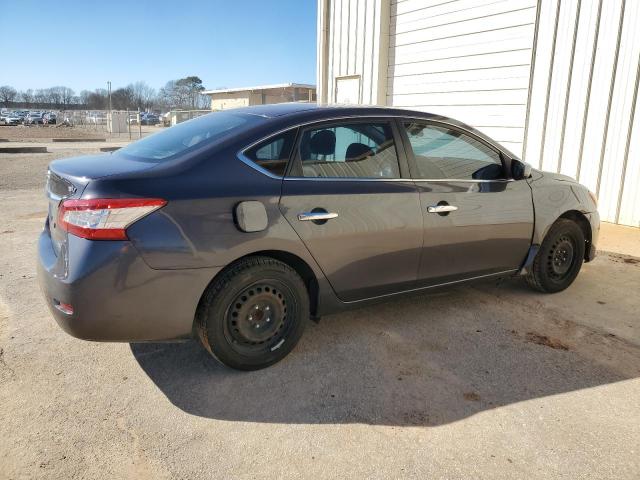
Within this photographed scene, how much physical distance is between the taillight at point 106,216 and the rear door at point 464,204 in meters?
1.96

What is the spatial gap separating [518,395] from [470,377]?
1.02 ft

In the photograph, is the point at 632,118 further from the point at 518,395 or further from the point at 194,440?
the point at 194,440

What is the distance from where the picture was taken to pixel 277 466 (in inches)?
97.3

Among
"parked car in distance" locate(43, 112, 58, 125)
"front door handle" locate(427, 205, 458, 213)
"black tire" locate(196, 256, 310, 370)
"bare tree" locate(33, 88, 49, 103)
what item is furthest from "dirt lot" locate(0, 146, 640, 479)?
"bare tree" locate(33, 88, 49, 103)

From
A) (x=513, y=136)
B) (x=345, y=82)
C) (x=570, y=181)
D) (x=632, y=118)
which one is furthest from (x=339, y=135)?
(x=345, y=82)

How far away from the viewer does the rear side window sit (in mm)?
3199

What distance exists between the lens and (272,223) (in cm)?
313

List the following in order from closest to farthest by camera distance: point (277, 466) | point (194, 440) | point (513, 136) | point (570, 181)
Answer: point (277, 466) < point (194, 440) < point (570, 181) < point (513, 136)

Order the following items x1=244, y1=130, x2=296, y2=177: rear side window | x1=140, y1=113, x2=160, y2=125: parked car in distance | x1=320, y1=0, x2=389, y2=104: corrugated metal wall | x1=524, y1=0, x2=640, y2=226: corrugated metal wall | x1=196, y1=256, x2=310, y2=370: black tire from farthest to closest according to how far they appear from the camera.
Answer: x1=140, y1=113, x2=160, y2=125: parked car in distance
x1=320, y1=0, x2=389, y2=104: corrugated metal wall
x1=524, y1=0, x2=640, y2=226: corrugated metal wall
x1=244, y1=130, x2=296, y2=177: rear side window
x1=196, y1=256, x2=310, y2=370: black tire

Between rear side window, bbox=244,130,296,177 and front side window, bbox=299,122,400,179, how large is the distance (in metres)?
0.10

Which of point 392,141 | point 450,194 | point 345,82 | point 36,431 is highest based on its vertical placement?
point 345,82

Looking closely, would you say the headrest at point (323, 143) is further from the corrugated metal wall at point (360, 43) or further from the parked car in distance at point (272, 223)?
the corrugated metal wall at point (360, 43)

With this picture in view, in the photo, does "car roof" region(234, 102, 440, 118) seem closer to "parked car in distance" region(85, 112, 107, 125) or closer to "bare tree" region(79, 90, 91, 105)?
"parked car in distance" region(85, 112, 107, 125)

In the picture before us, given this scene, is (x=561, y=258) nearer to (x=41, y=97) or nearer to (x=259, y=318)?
(x=259, y=318)
